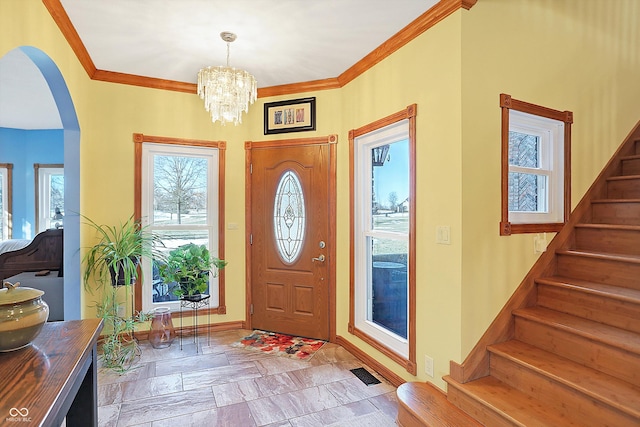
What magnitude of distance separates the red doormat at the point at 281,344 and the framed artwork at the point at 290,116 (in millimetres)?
2249

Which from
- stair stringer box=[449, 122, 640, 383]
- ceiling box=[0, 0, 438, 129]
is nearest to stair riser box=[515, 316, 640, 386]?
stair stringer box=[449, 122, 640, 383]

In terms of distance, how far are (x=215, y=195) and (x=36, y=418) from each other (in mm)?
3165

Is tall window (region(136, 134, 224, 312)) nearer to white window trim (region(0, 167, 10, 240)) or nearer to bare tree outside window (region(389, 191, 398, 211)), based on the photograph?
bare tree outside window (region(389, 191, 398, 211))

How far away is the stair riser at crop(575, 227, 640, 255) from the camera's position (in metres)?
2.45

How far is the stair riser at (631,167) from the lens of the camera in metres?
2.90

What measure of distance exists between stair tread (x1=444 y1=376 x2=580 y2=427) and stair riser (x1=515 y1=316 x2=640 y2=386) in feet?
1.22

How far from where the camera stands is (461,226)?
218 centimetres

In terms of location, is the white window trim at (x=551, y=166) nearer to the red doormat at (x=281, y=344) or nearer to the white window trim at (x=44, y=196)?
the red doormat at (x=281, y=344)

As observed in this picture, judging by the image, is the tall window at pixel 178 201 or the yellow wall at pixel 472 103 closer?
the yellow wall at pixel 472 103

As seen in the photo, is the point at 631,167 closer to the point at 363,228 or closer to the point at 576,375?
the point at 576,375

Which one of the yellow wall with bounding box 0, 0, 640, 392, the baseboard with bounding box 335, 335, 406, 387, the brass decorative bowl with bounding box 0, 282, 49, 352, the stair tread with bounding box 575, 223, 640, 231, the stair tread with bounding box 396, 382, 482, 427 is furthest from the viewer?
the baseboard with bounding box 335, 335, 406, 387

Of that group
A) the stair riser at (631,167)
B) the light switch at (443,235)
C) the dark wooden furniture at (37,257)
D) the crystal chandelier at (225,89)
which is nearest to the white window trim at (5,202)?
the dark wooden furniture at (37,257)

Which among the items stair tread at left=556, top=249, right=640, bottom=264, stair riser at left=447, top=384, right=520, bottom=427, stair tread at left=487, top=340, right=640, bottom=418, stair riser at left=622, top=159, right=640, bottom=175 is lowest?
stair riser at left=447, top=384, right=520, bottom=427

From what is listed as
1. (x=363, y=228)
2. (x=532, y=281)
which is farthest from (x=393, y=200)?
(x=532, y=281)
